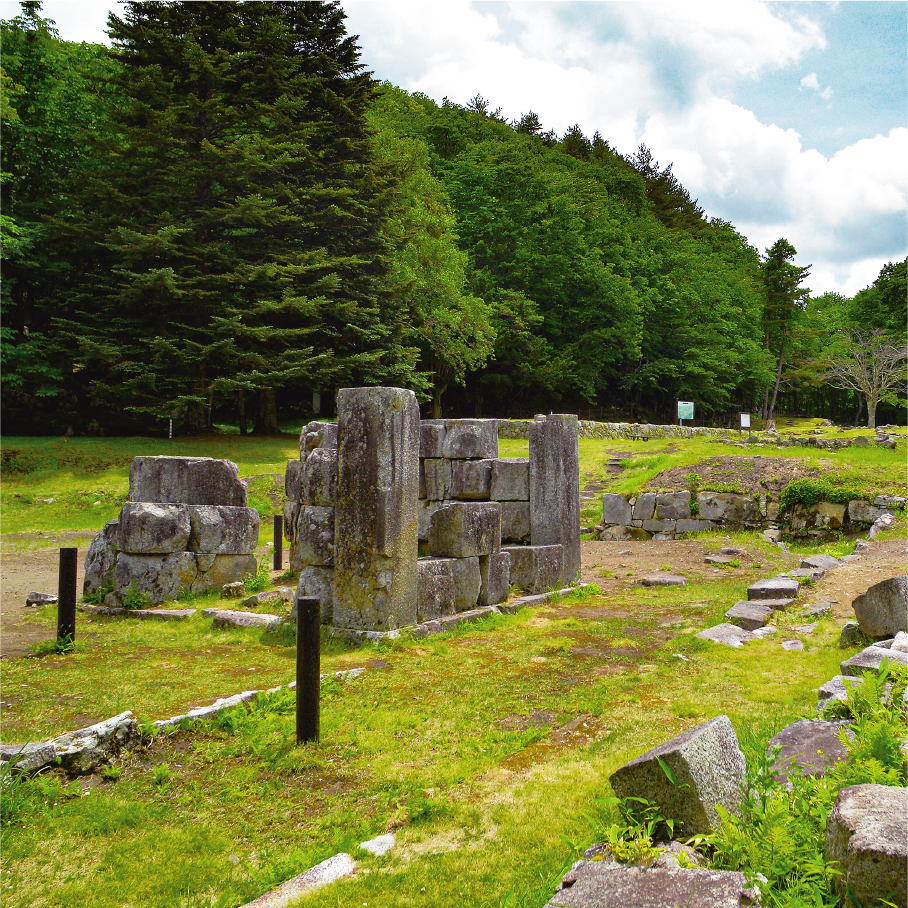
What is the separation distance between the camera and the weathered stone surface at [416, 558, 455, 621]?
913cm

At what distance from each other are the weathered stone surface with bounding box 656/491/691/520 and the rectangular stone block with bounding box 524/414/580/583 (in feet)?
21.5

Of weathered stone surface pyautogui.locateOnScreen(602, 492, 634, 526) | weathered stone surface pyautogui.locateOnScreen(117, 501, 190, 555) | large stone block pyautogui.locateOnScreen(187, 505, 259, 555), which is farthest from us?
weathered stone surface pyautogui.locateOnScreen(602, 492, 634, 526)

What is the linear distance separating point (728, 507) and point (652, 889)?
1568cm

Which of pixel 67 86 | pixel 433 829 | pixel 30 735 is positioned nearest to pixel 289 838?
pixel 433 829

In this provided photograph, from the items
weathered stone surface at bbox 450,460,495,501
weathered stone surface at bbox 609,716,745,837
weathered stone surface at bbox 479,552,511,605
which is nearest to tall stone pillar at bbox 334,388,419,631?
weathered stone surface at bbox 479,552,511,605

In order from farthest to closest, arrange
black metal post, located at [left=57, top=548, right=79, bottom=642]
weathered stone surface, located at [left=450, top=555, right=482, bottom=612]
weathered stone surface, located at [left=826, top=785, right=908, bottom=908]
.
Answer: weathered stone surface, located at [left=450, top=555, right=482, bottom=612] < black metal post, located at [left=57, top=548, right=79, bottom=642] < weathered stone surface, located at [left=826, top=785, right=908, bottom=908]

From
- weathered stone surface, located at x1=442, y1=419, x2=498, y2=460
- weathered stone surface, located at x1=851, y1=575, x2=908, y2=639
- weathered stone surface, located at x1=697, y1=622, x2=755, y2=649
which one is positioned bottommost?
weathered stone surface, located at x1=697, y1=622, x2=755, y2=649

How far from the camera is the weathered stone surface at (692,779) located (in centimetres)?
337

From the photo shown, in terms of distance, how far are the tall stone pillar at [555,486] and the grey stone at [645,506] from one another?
6570 mm

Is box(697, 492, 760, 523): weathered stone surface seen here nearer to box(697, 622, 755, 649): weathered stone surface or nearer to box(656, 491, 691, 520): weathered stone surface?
box(656, 491, 691, 520): weathered stone surface

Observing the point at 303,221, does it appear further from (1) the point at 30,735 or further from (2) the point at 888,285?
(2) the point at 888,285

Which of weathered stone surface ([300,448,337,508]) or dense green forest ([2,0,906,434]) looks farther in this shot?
dense green forest ([2,0,906,434])

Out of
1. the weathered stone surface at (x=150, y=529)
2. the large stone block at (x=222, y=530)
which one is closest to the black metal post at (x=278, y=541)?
the large stone block at (x=222, y=530)

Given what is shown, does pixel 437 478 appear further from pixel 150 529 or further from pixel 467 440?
pixel 150 529
